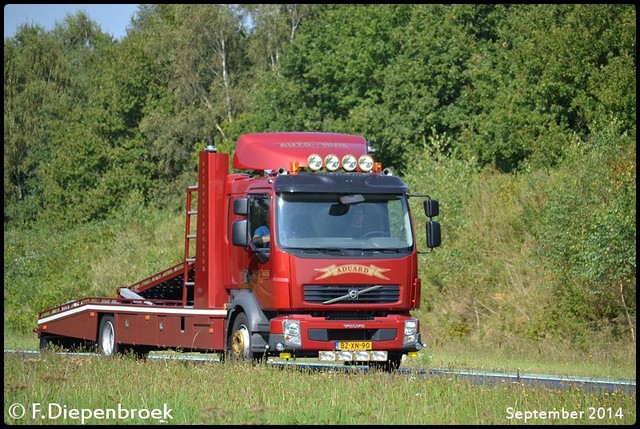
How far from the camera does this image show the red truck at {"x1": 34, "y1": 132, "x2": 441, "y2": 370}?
1762 cm

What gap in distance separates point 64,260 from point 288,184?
37630mm

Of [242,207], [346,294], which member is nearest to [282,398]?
[346,294]

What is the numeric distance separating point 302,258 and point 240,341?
171cm

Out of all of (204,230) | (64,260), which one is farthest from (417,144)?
(204,230)

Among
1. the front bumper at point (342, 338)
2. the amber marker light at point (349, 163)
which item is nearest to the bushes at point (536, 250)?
the amber marker light at point (349, 163)

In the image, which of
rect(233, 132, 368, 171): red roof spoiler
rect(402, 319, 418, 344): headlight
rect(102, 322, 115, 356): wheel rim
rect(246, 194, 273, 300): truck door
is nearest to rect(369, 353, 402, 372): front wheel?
rect(402, 319, 418, 344): headlight

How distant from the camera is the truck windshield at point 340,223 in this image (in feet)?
58.2

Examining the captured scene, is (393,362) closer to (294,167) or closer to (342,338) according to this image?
(342,338)

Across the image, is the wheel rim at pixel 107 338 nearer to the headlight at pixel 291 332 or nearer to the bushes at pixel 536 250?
the headlight at pixel 291 332

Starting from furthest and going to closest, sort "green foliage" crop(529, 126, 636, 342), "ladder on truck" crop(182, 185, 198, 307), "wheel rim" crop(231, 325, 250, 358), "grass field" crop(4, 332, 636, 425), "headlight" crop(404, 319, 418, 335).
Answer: "green foliage" crop(529, 126, 636, 342)
"ladder on truck" crop(182, 185, 198, 307)
"headlight" crop(404, 319, 418, 335)
"wheel rim" crop(231, 325, 250, 358)
"grass field" crop(4, 332, 636, 425)

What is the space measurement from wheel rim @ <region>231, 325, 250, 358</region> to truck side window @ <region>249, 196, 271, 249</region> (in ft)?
4.29

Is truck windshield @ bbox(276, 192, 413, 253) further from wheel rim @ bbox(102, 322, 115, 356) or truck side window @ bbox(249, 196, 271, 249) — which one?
wheel rim @ bbox(102, 322, 115, 356)

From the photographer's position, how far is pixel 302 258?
690 inches

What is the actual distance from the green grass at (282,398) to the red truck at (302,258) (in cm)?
218
